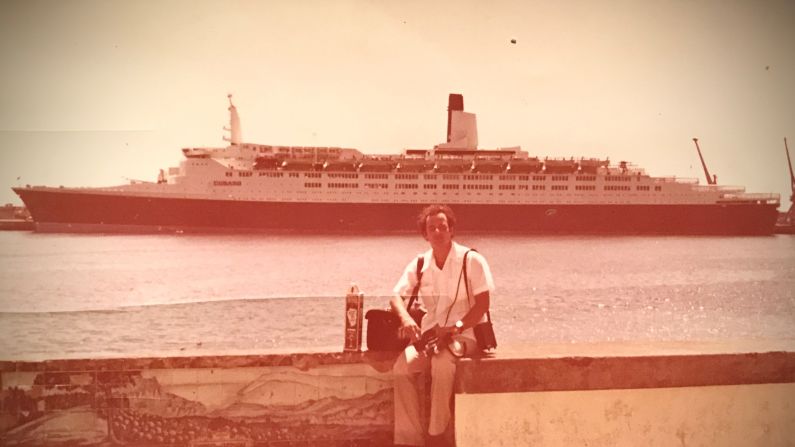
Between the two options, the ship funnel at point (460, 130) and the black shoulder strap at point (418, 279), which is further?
the ship funnel at point (460, 130)

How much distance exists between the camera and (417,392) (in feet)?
7.47

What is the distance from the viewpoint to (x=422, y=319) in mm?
2363

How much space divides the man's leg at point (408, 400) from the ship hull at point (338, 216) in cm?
3158

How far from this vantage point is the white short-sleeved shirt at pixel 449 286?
2.27 metres

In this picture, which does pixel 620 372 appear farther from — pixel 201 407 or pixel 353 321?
pixel 201 407

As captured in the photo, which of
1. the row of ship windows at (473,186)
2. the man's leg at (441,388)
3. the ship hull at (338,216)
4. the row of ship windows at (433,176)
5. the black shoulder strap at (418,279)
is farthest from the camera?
the row of ship windows at (433,176)

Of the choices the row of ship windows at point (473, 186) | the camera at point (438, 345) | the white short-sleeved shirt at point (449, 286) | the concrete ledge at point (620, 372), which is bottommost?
the concrete ledge at point (620, 372)

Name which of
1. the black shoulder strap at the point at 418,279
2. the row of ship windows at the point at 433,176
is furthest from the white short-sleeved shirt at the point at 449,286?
the row of ship windows at the point at 433,176

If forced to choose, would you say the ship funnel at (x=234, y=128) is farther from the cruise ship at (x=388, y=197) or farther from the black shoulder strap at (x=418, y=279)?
the black shoulder strap at (x=418, y=279)

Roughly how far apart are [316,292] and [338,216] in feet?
60.9

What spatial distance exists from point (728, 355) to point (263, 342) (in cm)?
829

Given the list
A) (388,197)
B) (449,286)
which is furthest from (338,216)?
(449,286)

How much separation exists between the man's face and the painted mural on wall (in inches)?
18.6

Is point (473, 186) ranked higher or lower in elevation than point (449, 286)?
higher
